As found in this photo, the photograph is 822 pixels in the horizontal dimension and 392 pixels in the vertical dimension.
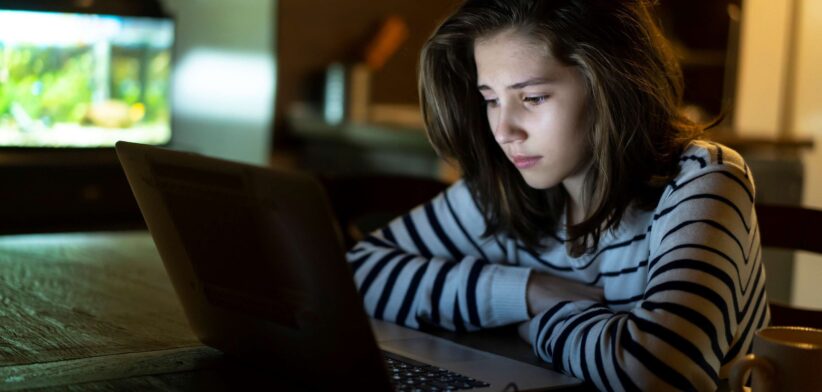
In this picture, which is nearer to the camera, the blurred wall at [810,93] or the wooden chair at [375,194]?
the wooden chair at [375,194]

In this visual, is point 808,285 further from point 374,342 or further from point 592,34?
point 374,342

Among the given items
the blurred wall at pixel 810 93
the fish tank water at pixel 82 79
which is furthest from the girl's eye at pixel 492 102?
the fish tank water at pixel 82 79

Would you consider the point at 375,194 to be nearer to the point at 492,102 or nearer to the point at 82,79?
the point at 492,102

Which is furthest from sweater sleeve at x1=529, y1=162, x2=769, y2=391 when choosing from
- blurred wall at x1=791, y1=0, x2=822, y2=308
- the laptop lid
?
blurred wall at x1=791, y1=0, x2=822, y2=308

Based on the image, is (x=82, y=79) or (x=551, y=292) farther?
(x=82, y=79)

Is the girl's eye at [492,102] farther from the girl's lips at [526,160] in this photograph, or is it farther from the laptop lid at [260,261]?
the laptop lid at [260,261]

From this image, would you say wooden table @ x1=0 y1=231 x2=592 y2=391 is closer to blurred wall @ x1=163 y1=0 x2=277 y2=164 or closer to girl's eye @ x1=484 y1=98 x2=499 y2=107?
girl's eye @ x1=484 y1=98 x2=499 y2=107

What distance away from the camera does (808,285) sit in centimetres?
276

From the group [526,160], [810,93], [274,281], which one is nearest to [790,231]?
[526,160]

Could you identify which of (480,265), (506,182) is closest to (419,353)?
(480,265)

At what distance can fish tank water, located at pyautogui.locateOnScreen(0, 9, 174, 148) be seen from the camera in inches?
127

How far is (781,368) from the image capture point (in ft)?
2.65

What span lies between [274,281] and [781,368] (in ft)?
1.26

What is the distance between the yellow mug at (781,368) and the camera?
802 mm
